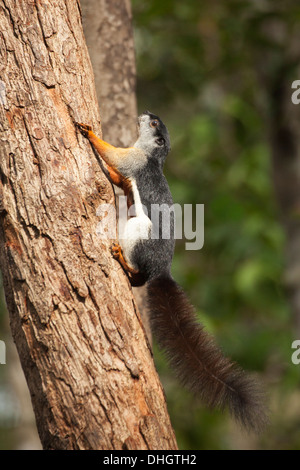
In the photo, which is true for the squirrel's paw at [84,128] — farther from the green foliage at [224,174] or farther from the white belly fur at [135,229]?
the green foliage at [224,174]

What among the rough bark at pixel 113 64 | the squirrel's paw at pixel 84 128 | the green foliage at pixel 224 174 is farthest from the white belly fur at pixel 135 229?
the green foliage at pixel 224 174

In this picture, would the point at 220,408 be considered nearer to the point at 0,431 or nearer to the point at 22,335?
the point at 22,335

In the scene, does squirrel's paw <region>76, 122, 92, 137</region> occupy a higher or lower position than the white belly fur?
higher

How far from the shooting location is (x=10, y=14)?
3.18 m

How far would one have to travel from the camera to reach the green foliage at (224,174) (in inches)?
286

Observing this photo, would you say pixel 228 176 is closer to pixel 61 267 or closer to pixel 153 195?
pixel 153 195

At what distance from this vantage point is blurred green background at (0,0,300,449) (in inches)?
287

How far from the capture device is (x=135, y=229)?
3.80 m

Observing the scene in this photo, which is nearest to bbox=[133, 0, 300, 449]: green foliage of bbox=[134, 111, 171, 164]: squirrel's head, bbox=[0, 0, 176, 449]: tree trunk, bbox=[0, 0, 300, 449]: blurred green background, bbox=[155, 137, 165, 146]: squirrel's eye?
bbox=[0, 0, 300, 449]: blurred green background

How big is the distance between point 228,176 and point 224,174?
493 millimetres

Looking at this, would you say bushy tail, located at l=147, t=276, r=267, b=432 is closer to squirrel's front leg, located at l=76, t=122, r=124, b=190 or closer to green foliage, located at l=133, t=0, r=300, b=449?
squirrel's front leg, located at l=76, t=122, r=124, b=190

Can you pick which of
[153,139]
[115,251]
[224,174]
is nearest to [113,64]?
[153,139]

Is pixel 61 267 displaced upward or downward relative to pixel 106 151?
downward

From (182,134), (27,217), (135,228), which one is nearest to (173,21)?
(182,134)
